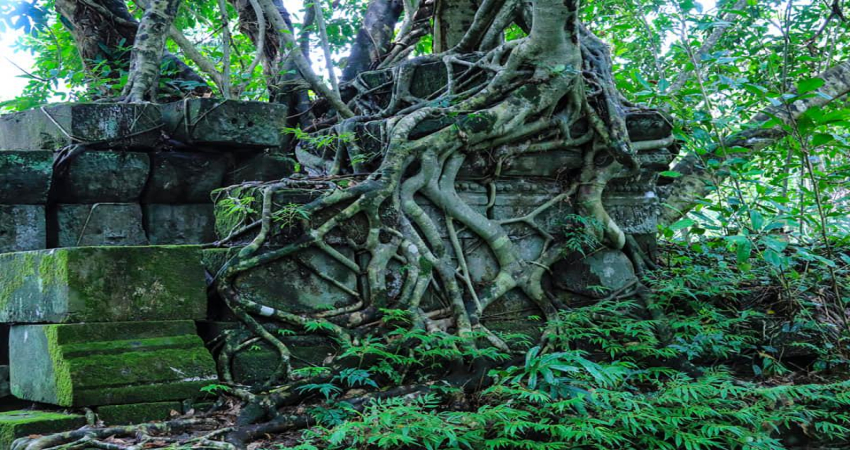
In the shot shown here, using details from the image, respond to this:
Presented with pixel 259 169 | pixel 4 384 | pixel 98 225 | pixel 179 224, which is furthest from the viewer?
pixel 259 169

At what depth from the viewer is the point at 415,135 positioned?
16.5 ft

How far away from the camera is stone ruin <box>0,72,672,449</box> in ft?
12.3

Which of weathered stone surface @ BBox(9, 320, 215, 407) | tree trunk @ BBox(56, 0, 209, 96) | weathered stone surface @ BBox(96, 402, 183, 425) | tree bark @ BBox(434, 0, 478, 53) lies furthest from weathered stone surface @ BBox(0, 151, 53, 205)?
tree bark @ BBox(434, 0, 478, 53)

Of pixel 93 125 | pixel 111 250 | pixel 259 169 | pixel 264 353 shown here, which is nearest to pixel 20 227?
pixel 93 125

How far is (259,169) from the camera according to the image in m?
5.30

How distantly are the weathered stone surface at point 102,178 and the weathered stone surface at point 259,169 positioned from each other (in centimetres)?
58

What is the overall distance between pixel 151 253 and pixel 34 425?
0.98m

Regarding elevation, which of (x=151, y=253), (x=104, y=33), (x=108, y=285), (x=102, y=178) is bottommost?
(x=108, y=285)

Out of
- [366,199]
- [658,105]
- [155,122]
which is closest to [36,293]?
[155,122]

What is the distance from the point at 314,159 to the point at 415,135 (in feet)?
4.12

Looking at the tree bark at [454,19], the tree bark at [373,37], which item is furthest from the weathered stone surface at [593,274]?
the tree bark at [373,37]

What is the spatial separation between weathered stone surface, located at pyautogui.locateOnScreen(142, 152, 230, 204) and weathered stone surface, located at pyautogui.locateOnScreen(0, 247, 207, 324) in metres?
1.02

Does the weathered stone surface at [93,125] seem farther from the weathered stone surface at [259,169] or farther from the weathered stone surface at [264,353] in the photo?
the weathered stone surface at [264,353]

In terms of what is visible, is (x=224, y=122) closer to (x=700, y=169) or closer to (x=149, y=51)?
(x=149, y=51)
